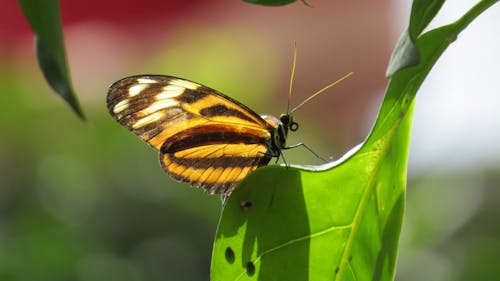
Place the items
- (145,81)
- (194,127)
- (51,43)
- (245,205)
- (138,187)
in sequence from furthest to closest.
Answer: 1. (138,187)
2. (194,127)
3. (145,81)
4. (245,205)
5. (51,43)

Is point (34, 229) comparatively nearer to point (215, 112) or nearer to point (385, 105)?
point (215, 112)

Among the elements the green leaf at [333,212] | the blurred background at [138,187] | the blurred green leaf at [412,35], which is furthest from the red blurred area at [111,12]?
the blurred green leaf at [412,35]

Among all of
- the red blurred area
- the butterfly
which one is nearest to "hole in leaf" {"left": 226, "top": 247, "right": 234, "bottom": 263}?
the butterfly

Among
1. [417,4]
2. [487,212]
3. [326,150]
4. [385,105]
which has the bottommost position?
[487,212]

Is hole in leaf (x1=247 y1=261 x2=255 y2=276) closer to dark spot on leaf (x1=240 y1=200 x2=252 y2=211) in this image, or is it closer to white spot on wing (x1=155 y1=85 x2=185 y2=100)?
dark spot on leaf (x1=240 y1=200 x2=252 y2=211)

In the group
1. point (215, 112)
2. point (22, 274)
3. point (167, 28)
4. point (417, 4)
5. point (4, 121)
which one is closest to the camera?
point (417, 4)

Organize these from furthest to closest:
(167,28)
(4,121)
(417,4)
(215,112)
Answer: (167,28)
(4,121)
(215,112)
(417,4)

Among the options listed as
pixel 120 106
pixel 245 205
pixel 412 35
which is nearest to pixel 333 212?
pixel 245 205

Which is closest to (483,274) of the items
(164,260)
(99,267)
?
(164,260)

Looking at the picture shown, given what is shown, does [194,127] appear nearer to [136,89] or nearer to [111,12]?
[136,89]
